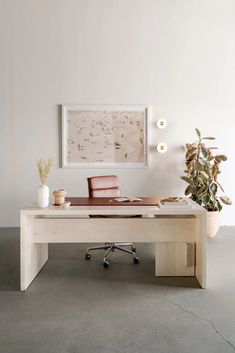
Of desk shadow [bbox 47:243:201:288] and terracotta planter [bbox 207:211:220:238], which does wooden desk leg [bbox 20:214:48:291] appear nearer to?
desk shadow [bbox 47:243:201:288]

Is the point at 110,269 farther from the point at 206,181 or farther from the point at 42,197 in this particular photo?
the point at 206,181

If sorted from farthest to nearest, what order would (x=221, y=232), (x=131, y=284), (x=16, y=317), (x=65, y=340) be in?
(x=221, y=232), (x=131, y=284), (x=16, y=317), (x=65, y=340)

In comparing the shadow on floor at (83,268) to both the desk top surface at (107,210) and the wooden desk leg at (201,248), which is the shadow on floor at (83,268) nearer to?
the wooden desk leg at (201,248)

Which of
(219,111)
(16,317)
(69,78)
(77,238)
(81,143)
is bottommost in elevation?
(16,317)

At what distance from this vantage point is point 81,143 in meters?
5.52

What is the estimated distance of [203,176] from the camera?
495 centimetres

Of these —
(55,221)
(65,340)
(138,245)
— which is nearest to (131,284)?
(55,221)

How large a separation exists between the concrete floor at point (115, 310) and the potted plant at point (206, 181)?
3.30ft

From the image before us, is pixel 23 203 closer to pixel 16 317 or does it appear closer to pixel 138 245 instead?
pixel 138 245

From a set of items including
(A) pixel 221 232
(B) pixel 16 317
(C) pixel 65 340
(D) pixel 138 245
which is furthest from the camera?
(A) pixel 221 232

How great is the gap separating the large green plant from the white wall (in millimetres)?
517

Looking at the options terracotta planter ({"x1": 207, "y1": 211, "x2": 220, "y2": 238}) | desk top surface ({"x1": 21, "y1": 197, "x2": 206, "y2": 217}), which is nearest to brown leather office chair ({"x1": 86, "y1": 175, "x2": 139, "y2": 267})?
desk top surface ({"x1": 21, "y1": 197, "x2": 206, "y2": 217})

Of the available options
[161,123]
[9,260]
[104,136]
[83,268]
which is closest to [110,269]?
[83,268]

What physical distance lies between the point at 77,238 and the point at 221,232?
2.70 meters
